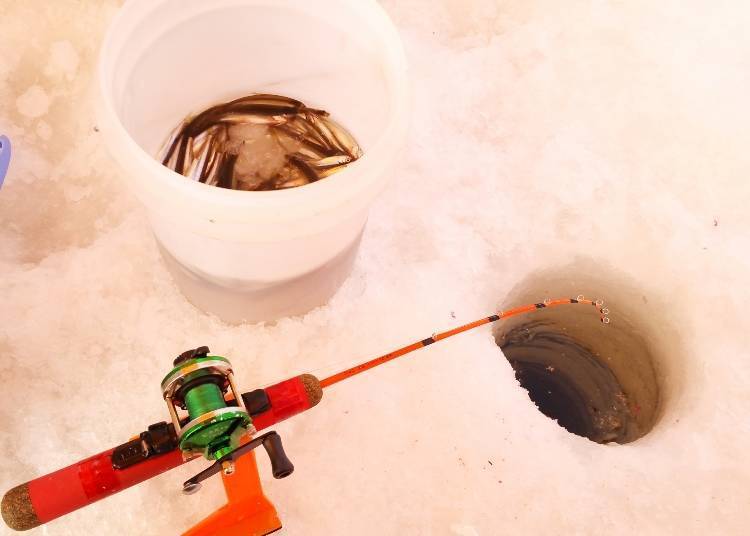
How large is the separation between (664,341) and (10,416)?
51.2 inches

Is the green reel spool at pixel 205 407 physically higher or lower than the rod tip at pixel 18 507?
higher

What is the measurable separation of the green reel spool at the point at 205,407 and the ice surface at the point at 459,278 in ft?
0.98

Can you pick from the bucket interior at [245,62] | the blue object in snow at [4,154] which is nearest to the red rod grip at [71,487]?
the bucket interior at [245,62]

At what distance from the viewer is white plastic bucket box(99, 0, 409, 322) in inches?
33.4

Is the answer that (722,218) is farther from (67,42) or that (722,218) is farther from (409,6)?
(67,42)

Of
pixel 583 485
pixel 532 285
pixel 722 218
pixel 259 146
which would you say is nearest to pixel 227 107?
pixel 259 146

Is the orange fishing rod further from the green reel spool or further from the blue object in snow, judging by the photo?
the blue object in snow

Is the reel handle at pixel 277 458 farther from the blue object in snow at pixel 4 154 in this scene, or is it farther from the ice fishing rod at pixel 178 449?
the blue object in snow at pixel 4 154

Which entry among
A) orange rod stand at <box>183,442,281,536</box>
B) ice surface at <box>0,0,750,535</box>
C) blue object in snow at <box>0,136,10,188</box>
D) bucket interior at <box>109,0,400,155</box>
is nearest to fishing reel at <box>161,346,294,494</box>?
orange rod stand at <box>183,442,281,536</box>

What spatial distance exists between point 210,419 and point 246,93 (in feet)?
2.28

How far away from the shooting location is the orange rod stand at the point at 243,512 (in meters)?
0.98

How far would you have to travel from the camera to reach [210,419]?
81 centimetres

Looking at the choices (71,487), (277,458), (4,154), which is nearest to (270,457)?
(277,458)

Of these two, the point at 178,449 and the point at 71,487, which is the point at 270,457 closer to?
the point at 178,449
